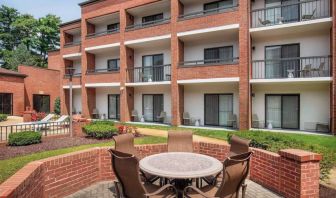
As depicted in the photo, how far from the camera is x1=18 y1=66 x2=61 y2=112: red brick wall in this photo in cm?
2675

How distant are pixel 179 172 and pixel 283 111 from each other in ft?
44.6

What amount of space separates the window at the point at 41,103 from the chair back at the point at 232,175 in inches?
1154

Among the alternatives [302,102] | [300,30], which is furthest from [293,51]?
[302,102]

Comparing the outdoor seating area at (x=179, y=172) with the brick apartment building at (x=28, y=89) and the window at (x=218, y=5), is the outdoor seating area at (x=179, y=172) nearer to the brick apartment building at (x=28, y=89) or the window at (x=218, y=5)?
the window at (x=218, y=5)

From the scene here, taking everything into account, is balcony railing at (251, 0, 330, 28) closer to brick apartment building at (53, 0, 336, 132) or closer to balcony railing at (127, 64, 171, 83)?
brick apartment building at (53, 0, 336, 132)

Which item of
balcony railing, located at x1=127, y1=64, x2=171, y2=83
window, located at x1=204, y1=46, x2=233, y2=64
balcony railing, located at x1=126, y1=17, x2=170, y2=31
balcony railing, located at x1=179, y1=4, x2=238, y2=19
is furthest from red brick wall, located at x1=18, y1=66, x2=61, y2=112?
window, located at x1=204, y1=46, x2=233, y2=64

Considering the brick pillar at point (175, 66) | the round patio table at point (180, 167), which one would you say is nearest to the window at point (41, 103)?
the brick pillar at point (175, 66)

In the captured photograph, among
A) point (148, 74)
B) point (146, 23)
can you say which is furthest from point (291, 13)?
point (148, 74)

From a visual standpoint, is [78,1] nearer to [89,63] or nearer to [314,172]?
[89,63]

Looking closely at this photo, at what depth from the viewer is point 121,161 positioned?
3.88 meters

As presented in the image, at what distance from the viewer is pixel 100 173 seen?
6.20 m

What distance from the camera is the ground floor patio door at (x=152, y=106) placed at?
2024 cm

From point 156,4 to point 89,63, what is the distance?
379 inches

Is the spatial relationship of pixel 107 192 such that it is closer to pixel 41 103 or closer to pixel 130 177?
pixel 130 177
